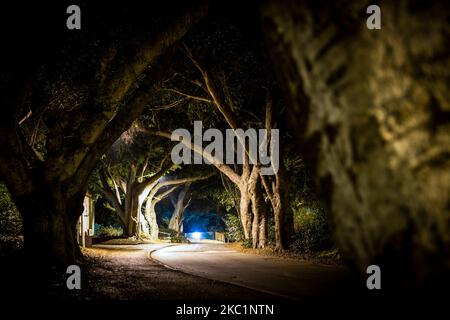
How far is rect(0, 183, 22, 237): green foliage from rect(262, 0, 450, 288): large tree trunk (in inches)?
611

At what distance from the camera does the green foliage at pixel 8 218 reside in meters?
14.2

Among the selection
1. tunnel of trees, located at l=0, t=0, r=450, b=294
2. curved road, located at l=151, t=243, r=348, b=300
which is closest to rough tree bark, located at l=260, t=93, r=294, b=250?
tunnel of trees, located at l=0, t=0, r=450, b=294

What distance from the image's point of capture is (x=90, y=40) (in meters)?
10.2

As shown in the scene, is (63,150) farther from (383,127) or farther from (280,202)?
(280,202)

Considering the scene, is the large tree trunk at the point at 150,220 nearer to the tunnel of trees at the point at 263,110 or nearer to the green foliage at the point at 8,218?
the tunnel of trees at the point at 263,110

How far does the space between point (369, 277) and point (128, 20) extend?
10.6m

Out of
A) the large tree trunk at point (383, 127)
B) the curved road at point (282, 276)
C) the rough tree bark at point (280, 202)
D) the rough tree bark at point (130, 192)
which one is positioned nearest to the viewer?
the large tree trunk at point (383, 127)

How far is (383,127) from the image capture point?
135 cm

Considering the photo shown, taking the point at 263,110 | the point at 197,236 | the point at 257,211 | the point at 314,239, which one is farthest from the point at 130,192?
the point at 197,236

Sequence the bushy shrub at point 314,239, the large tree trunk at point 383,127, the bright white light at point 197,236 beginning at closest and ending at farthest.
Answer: the large tree trunk at point 383,127 < the bushy shrub at point 314,239 < the bright white light at point 197,236

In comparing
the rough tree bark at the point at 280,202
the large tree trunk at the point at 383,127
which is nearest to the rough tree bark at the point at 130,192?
the rough tree bark at the point at 280,202

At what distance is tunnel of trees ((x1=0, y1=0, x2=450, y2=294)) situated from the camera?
1.31 m

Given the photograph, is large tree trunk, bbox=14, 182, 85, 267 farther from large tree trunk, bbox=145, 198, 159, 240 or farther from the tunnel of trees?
large tree trunk, bbox=145, 198, 159, 240
